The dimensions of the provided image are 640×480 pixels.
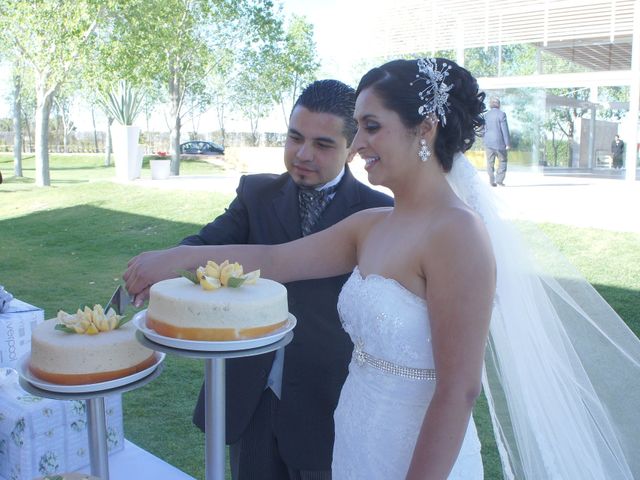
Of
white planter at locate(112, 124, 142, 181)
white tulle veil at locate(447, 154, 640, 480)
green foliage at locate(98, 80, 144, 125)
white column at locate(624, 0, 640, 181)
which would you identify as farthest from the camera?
green foliage at locate(98, 80, 144, 125)

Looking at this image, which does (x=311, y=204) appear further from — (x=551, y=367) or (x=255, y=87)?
(x=255, y=87)

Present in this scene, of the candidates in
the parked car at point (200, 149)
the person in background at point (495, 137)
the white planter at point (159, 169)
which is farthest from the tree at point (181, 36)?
the parked car at point (200, 149)

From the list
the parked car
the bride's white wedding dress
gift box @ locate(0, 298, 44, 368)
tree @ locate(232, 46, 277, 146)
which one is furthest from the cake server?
the parked car

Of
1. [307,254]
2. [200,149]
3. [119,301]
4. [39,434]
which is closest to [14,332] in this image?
[39,434]

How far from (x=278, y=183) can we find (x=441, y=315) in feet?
4.29

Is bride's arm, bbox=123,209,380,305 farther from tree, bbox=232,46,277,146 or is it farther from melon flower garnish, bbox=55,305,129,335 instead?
tree, bbox=232,46,277,146

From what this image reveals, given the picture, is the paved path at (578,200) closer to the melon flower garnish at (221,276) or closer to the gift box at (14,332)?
the gift box at (14,332)

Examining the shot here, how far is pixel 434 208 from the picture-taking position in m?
1.89

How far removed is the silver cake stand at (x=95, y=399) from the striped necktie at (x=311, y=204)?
113 cm

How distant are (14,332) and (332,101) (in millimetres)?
1897

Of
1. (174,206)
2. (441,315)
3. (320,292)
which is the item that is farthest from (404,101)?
(174,206)

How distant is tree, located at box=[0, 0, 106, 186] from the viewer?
16984mm

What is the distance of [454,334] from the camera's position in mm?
1656

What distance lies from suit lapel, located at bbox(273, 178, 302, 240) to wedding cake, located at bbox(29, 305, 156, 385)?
3.26ft
